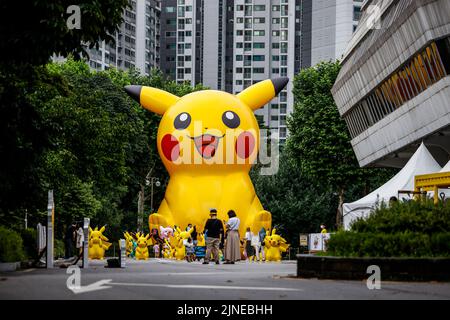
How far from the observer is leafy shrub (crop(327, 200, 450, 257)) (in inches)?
657

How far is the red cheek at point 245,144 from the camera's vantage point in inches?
1646

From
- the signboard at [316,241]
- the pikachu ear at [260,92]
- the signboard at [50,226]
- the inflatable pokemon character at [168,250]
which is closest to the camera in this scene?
the signboard at [50,226]

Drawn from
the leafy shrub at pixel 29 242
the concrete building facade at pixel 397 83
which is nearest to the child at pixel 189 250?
the leafy shrub at pixel 29 242

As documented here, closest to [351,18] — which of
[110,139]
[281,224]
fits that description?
[281,224]

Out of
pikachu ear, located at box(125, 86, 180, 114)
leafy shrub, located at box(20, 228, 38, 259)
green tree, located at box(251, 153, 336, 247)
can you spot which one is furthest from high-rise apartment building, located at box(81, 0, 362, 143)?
leafy shrub, located at box(20, 228, 38, 259)

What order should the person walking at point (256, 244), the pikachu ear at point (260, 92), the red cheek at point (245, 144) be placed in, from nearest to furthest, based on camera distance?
the person walking at point (256, 244) → the red cheek at point (245, 144) → the pikachu ear at point (260, 92)

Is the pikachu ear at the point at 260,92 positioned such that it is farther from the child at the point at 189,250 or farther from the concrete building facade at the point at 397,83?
the child at the point at 189,250

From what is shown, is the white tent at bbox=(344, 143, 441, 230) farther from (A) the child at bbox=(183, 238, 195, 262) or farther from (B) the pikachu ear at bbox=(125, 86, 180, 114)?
(B) the pikachu ear at bbox=(125, 86, 180, 114)

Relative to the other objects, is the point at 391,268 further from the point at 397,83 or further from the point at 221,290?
the point at 397,83

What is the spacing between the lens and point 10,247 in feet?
83.9

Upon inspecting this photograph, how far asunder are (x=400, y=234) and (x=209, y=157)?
25.0m

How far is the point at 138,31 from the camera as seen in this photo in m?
170

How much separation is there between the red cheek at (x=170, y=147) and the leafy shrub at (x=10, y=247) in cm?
1570

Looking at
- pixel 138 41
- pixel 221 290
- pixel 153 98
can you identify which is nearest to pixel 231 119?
pixel 153 98
